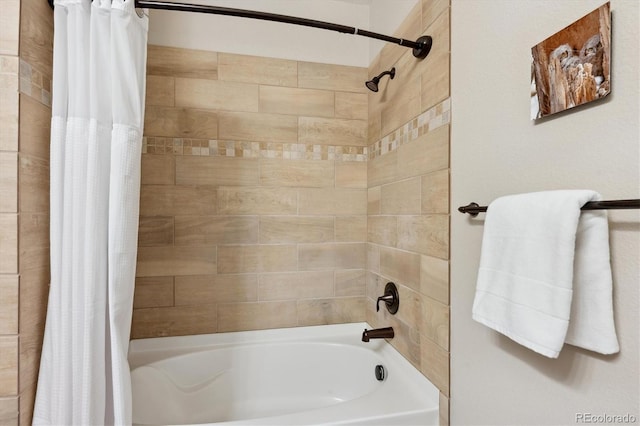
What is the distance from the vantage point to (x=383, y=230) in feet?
5.80

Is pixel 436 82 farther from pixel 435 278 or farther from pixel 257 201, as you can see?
pixel 257 201

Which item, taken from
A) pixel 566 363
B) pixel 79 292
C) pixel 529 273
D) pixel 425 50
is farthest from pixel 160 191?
pixel 566 363

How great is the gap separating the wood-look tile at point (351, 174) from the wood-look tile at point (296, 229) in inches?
9.4

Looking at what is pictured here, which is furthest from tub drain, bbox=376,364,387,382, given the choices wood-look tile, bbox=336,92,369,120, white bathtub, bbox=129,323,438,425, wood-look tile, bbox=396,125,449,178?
wood-look tile, bbox=336,92,369,120

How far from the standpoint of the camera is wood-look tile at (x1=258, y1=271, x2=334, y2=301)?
1875 mm

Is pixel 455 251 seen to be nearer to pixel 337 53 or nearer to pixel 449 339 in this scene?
pixel 449 339

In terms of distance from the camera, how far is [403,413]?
1.20 metres

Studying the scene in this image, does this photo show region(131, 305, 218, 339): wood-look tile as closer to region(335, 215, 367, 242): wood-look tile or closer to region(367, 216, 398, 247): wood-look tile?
region(335, 215, 367, 242): wood-look tile

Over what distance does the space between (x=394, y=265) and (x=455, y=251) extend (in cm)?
50

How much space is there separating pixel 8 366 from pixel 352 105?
191cm

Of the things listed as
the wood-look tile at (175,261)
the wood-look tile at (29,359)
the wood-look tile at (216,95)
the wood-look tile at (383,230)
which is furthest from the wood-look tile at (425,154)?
the wood-look tile at (29,359)

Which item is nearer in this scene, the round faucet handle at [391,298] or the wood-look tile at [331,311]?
the round faucet handle at [391,298]

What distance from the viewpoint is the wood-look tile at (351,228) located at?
197cm

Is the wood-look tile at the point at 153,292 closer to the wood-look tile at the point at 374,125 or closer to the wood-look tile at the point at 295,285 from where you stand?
the wood-look tile at the point at 295,285
